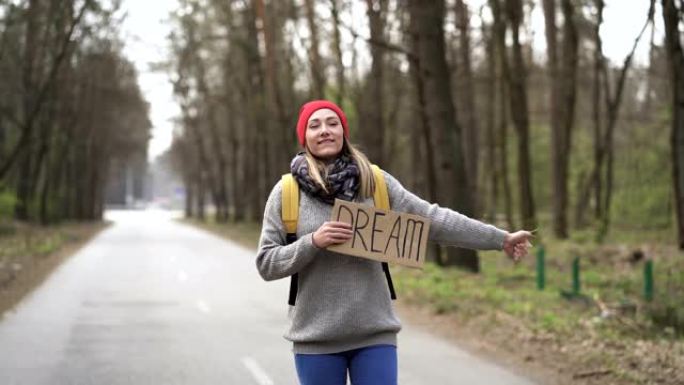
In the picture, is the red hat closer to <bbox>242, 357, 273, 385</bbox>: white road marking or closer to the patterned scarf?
the patterned scarf

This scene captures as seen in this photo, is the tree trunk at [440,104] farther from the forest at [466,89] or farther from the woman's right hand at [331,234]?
the woman's right hand at [331,234]

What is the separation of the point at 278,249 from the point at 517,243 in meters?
1.05

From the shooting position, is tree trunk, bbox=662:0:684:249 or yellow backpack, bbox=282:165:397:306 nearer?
yellow backpack, bbox=282:165:397:306

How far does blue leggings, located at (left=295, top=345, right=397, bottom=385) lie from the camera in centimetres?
403

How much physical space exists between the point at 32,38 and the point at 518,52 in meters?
13.3

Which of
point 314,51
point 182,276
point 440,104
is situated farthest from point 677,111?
point 314,51

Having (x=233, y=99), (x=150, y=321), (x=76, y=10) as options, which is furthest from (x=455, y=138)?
(x=233, y=99)

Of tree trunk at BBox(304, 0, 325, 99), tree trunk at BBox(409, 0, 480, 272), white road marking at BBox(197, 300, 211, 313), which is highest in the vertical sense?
tree trunk at BBox(304, 0, 325, 99)

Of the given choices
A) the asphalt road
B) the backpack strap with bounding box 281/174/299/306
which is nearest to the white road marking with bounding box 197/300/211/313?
the asphalt road

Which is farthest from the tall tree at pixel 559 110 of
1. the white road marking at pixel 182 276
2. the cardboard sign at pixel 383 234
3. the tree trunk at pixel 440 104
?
the cardboard sign at pixel 383 234

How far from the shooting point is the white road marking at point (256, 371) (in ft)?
29.6

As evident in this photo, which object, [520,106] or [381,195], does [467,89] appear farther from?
[381,195]

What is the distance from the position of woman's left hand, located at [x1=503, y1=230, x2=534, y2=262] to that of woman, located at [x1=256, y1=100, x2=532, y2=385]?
0.57 metres

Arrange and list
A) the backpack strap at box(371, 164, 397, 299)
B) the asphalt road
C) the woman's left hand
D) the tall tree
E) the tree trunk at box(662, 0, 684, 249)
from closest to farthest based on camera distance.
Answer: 1. the backpack strap at box(371, 164, 397, 299)
2. the woman's left hand
3. the asphalt road
4. the tree trunk at box(662, 0, 684, 249)
5. the tall tree
